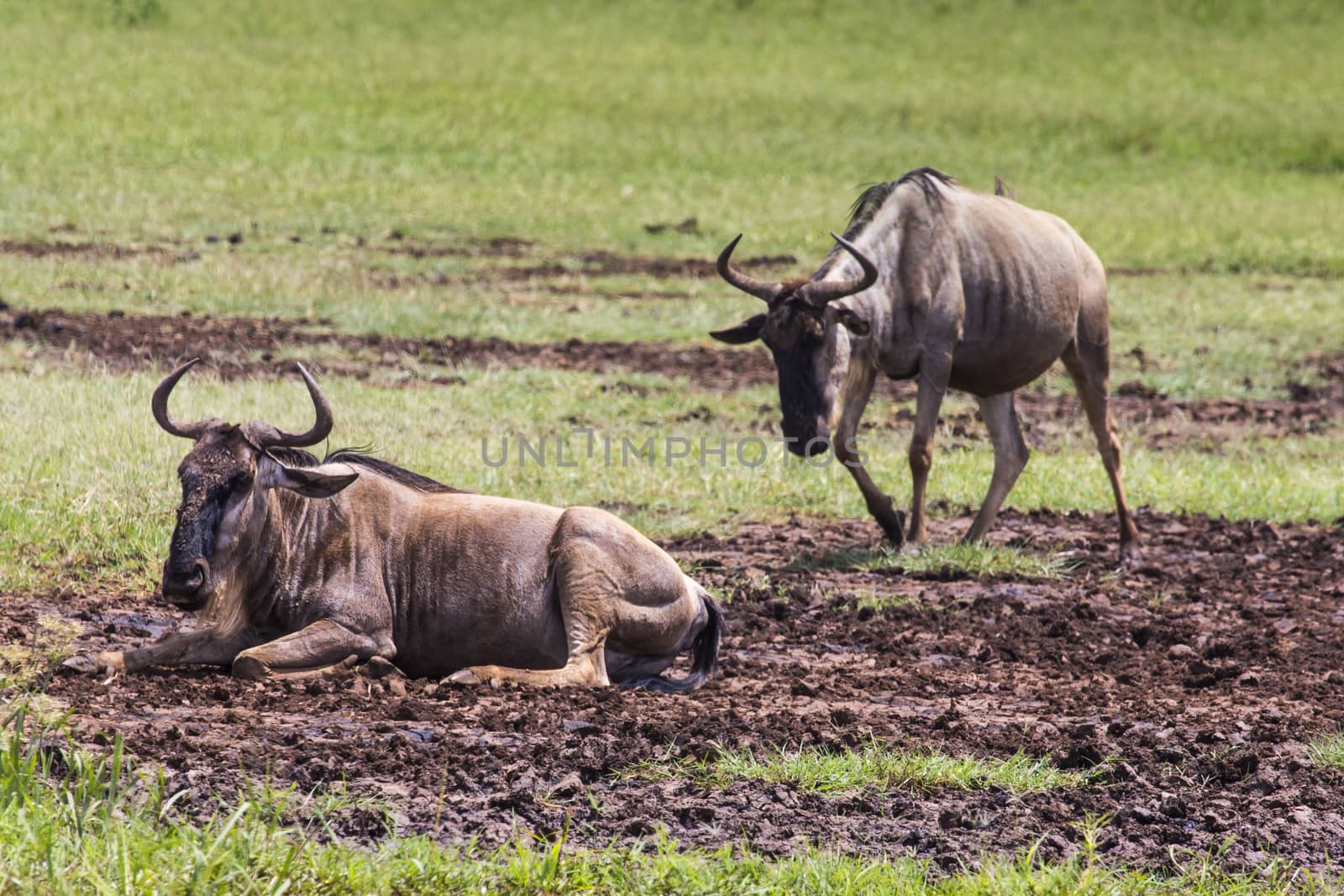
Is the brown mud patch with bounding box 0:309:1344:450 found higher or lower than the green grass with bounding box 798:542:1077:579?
higher

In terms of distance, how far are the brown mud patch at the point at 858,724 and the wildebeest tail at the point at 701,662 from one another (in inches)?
4.2

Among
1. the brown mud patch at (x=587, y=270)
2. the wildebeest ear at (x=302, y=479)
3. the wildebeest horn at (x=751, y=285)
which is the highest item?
the wildebeest horn at (x=751, y=285)

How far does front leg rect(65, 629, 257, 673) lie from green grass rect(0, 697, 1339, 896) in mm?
1307

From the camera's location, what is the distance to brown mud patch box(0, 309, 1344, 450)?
45.4ft

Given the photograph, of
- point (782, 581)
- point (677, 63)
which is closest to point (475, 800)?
point (782, 581)

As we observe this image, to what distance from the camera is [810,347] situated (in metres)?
9.34

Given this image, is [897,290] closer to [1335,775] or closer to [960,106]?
[1335,775]

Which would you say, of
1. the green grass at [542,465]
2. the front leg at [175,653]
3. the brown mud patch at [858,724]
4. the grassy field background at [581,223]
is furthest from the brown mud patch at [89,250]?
the front leg at [175,653]

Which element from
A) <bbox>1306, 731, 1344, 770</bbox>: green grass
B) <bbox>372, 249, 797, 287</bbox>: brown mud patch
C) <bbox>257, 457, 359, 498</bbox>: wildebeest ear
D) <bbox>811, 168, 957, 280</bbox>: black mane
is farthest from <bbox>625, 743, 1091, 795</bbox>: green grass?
<bbox>372, 249, 797, 287</bbox>: brown mud patch

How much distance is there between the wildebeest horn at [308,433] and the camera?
612 cm

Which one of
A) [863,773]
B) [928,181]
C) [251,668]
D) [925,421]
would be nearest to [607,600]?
[251,668]

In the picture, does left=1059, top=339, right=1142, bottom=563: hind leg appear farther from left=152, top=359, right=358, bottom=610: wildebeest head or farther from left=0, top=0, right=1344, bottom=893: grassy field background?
left=152, top=359, right=358, bottom=610: wildebeest head

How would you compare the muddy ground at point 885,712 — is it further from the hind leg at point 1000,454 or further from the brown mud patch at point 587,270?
the brown mud patch at point 587,270

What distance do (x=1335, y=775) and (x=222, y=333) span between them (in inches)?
465
